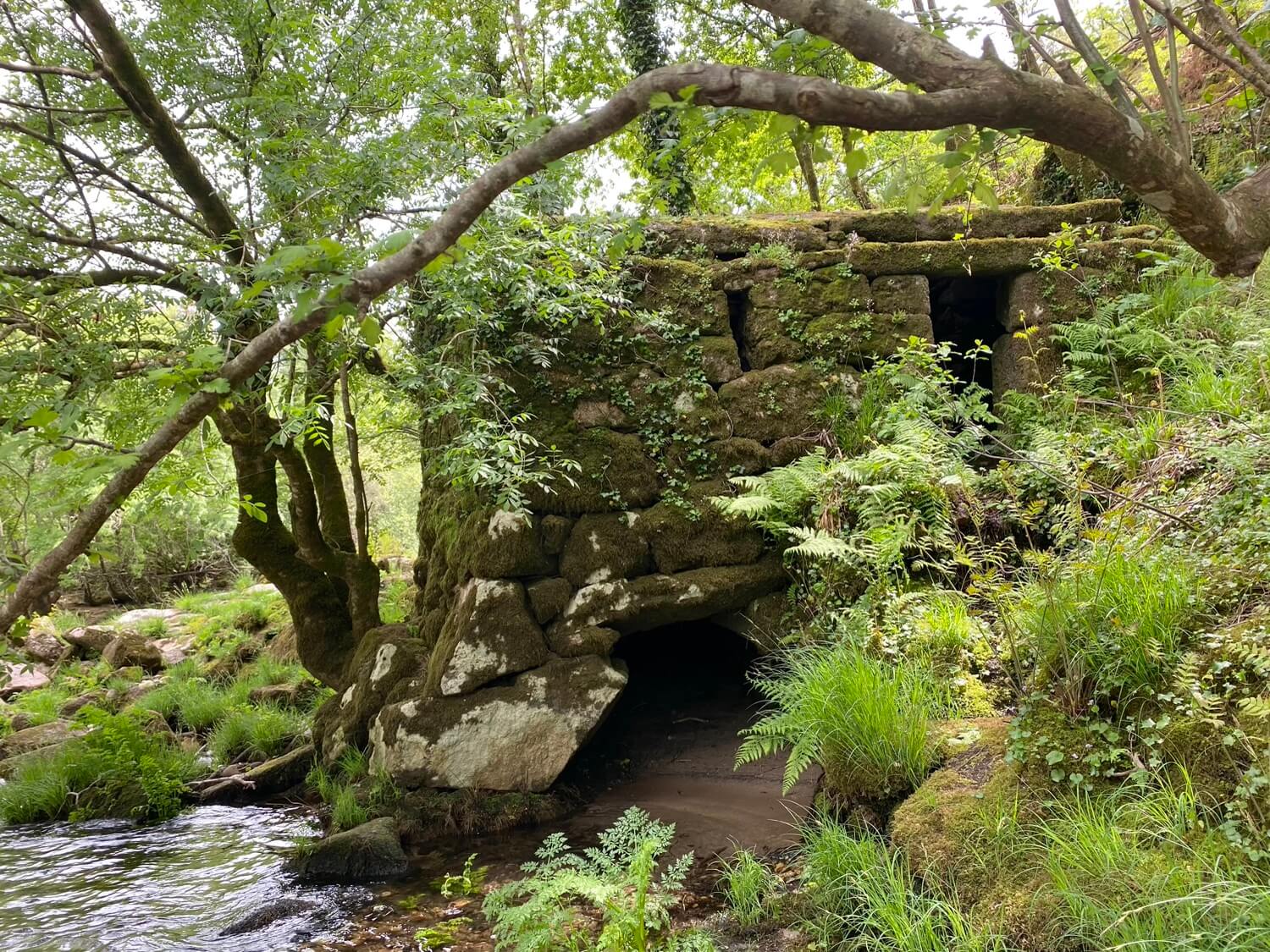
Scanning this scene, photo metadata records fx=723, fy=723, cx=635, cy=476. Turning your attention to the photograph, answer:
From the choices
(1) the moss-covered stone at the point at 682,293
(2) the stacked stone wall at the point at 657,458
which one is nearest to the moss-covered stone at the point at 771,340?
(2) the stacked stone wall at the point at 657,458

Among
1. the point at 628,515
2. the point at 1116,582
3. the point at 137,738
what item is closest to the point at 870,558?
the point at 1116,582

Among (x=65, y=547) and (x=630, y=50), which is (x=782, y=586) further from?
(x=630, y=50)

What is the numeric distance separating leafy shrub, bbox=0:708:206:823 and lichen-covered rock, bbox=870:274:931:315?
27.5 ft

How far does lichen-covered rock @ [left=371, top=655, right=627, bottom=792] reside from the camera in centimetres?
575

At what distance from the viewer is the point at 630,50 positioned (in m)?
9.62

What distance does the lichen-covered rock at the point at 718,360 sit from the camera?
6914mm

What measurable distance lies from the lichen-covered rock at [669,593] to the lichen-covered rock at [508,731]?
436 millimetres

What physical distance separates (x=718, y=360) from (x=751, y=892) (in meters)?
4.56

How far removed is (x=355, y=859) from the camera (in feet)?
17.2

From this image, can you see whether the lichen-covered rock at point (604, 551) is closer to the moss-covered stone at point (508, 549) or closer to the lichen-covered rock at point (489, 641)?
the moss-covered stone at point (508, 549)

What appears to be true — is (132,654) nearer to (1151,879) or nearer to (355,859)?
(355,859)

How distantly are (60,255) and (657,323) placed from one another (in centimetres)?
477

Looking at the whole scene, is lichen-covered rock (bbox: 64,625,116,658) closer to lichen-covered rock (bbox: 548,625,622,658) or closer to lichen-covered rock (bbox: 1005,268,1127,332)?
lichen-covered rock (bbox: 548,625,622,658)

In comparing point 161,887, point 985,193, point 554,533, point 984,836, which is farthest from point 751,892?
point 161,887
